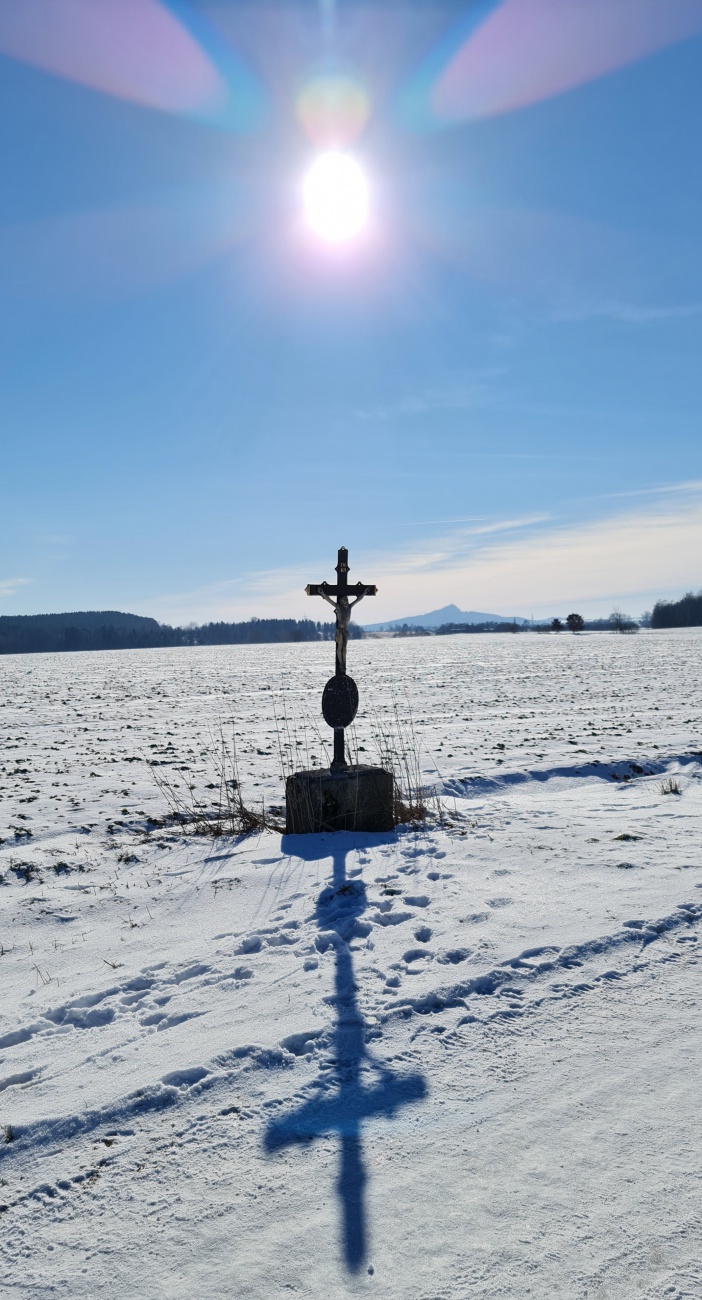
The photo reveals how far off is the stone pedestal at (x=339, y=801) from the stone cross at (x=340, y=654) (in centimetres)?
34

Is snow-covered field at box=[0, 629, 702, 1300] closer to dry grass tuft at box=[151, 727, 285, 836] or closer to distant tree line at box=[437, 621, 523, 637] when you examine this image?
dry grass tuft at box=[151, 727, 285, 836]

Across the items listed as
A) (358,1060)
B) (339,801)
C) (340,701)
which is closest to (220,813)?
(339,801)

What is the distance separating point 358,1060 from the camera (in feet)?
12.5

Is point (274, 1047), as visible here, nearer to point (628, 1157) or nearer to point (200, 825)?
point (628, 1157)

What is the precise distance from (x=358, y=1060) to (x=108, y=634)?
508 ft

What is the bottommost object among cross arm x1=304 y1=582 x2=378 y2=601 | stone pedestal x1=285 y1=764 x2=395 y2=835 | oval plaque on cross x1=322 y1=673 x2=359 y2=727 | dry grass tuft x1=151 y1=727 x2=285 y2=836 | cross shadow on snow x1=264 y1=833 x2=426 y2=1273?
cross shadow on snow x1=264 y1=833 x2=426 y2=1273

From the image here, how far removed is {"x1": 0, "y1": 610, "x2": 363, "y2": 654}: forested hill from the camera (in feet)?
476

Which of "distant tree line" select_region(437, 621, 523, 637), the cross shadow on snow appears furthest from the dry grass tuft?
"distant tree line" select_region(437, 621, 523, 637)

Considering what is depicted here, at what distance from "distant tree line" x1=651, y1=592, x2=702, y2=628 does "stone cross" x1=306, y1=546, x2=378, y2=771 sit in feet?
392

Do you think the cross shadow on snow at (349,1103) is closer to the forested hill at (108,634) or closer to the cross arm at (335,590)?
the cross arm at (335,590)

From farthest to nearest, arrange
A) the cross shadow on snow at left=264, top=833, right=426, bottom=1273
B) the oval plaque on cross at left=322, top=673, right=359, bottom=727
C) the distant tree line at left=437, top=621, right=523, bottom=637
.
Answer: the distant tree line at left=437, top=621, right=523, bottom=637 → the oval plaque on cross at left=322, top=673, right=359, bottom=727 → the cross shadow on snow at left=264, top=833, right=426, bottom=1273

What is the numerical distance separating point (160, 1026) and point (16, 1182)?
117 cm

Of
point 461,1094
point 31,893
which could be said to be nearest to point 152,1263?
point 461,1094

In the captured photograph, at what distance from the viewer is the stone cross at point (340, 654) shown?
27.7 feet
